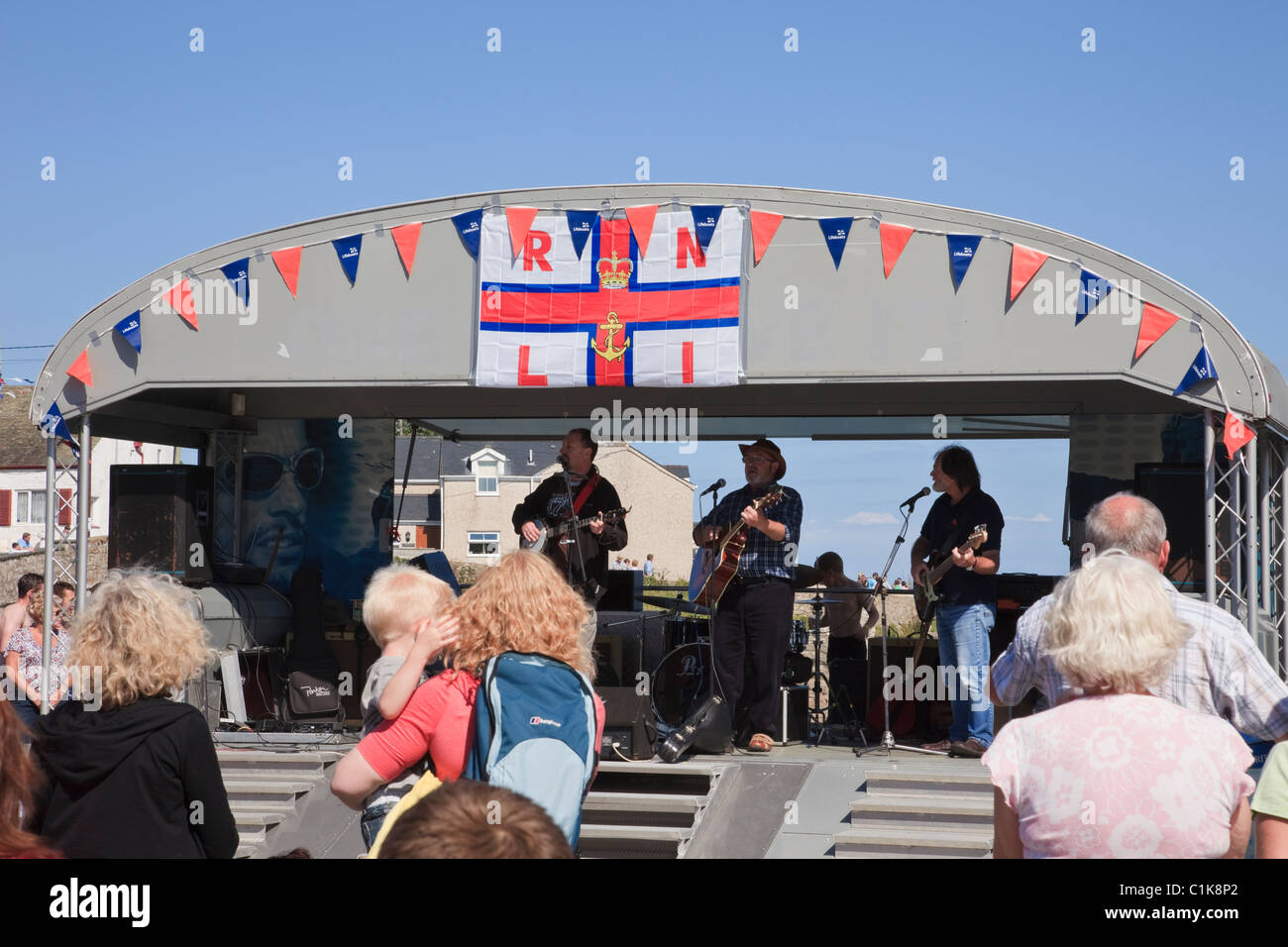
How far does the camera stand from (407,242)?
7.54 metres

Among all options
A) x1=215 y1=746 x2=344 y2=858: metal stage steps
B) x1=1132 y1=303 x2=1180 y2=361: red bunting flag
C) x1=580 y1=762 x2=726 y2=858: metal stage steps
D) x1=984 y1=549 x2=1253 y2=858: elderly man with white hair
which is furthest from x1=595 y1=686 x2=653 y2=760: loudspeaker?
x1=984 y1=549 x2=1253 y2=858: elderly man with white hair

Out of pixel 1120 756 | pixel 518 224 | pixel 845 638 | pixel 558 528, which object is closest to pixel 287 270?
pixel 518 224

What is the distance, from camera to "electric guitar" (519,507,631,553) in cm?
785

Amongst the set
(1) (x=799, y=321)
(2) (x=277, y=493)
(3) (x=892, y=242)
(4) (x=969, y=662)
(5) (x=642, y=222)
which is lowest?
(4) (x=969, y=662)

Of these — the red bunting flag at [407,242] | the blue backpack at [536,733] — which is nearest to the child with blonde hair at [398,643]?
the blue backpack at [536,733]

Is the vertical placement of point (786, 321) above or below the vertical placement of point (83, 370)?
above

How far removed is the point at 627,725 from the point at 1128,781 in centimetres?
457

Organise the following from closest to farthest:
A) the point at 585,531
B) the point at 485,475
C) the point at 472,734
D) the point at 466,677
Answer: the point at 472,734, the point at 466,677, the point at 585,531, the point at 485,475

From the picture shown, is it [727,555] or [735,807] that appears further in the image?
[727,555]

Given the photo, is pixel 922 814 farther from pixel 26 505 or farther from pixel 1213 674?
pixel 26 505

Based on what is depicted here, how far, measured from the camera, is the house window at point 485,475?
1499 cm

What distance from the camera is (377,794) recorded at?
3348mm
